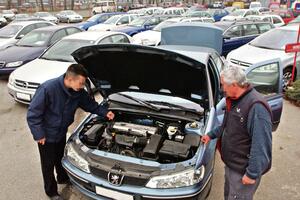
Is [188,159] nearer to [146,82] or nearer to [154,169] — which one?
[154,169]

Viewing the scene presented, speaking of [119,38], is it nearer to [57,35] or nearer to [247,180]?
[57,35]

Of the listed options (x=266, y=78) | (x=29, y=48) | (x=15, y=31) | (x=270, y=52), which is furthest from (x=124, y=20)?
(x=266, y=78)

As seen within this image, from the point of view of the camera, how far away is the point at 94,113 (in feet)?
10.9

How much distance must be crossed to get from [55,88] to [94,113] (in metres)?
0.66

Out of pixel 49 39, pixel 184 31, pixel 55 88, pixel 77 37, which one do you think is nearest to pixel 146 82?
pixel 55 88

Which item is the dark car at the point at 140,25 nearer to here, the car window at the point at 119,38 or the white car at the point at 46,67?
the car window at the point at 119,38

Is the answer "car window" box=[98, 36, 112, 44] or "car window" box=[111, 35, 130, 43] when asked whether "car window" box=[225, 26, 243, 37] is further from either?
"car window" box=[98, 36, 112, 44]

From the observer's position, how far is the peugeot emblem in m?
2.50

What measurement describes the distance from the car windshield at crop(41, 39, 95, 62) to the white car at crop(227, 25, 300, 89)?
382 cm

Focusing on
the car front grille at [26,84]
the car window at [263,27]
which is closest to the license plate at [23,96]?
the car front grille at [26,84]

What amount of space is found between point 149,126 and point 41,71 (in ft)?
12.1

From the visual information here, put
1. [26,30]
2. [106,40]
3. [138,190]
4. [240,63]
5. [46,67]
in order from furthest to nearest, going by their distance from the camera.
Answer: [26,30] → [106,40] → [240,63] → [46,67] → [138,190]

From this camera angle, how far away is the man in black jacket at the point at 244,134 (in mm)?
2182

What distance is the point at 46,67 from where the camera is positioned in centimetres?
611
